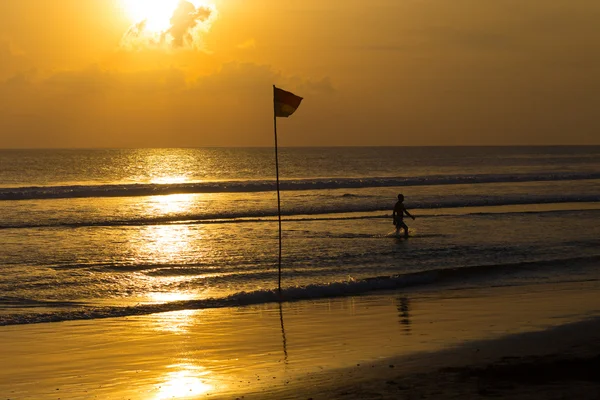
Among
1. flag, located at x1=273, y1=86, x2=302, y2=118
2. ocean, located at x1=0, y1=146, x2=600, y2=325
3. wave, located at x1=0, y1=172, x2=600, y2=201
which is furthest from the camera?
wave, located at x1=0, y1=172, x2=600, y2=201

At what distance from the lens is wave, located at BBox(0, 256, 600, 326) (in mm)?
14047

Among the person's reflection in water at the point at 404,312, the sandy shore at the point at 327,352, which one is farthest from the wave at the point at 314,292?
A: the person's reflection in water at the point at 404,312

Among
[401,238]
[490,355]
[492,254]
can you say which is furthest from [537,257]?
[490,355]

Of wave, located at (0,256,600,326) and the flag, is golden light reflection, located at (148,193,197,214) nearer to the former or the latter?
wave, located at (0,256,600,326)

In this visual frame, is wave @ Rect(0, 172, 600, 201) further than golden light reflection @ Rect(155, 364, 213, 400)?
Yes

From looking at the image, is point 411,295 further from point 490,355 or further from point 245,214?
point 245,214

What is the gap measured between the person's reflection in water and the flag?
13.6 feet

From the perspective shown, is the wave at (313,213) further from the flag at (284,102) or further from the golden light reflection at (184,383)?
the golden light reflection at (184,383)

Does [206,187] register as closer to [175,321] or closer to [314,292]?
[314,292]

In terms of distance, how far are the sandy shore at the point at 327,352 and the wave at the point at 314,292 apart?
579mm

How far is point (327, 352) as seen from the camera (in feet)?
35.6

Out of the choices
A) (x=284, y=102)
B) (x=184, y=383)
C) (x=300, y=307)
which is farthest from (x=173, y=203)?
(x=184, y=383)

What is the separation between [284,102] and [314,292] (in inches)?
150

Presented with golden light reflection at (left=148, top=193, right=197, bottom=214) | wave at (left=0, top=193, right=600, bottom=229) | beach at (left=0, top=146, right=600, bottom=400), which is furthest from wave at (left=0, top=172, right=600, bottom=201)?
beach at (left=0, top=146, right=600, bottom=400)
